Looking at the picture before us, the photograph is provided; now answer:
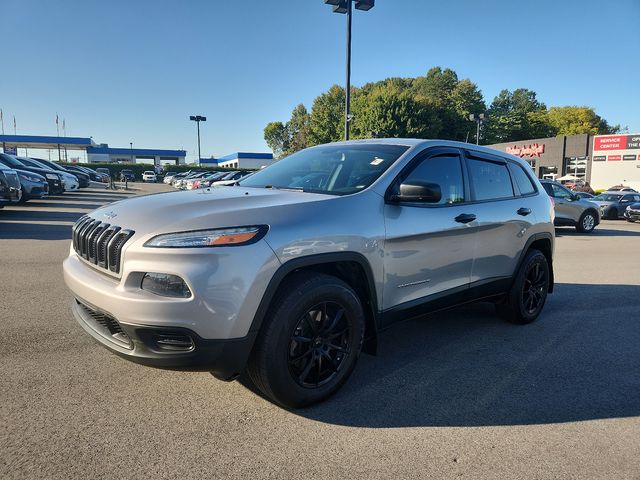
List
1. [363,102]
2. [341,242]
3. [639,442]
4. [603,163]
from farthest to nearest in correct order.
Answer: [363,102], [603,163], [341,242], [639,442]

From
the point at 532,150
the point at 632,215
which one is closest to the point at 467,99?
the point at 532,150

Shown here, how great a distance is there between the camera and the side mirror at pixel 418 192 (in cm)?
323

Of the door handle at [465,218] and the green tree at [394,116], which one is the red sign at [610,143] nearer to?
the green tree at [394,116]

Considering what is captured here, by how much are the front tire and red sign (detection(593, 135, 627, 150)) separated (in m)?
50.7

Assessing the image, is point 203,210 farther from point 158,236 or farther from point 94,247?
point 94,247

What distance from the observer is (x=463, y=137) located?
65.2m

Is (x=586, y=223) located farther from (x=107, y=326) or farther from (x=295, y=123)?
(x=295, y=123)

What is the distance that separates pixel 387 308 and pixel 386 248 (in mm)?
447

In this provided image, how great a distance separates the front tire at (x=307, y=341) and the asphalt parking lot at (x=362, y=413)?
0.18 m

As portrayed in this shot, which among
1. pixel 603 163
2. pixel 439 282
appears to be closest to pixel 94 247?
pixel 439 282

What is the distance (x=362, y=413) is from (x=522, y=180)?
3324mm

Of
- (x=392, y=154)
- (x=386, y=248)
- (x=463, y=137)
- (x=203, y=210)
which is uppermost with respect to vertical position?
(x=463, y=137)

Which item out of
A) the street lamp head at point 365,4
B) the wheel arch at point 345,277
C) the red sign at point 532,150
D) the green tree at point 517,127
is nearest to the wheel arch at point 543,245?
the wheel arch at point 345,277

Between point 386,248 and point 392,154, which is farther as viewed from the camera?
point 392,154
